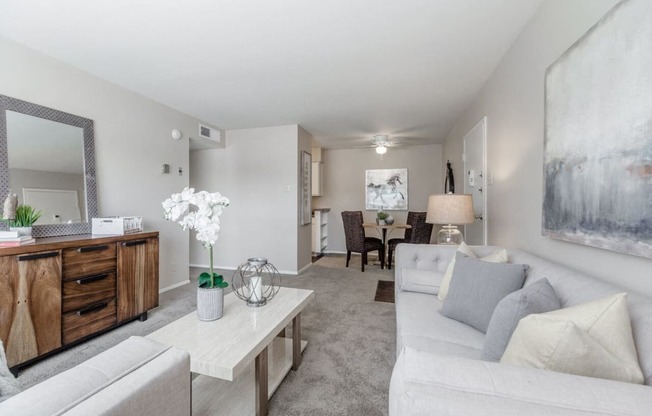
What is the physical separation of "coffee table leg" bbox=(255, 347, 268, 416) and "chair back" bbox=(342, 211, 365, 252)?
10.8 feet

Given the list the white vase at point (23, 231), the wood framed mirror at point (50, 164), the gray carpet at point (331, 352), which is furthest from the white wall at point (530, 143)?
the wood framed mirror at point (50, 164)

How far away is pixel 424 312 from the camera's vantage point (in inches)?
61.7

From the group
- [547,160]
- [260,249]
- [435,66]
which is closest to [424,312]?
[547,160]

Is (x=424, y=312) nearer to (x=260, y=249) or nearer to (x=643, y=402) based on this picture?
(x=643, y=402)

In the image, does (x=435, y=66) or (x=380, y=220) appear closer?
(x=435, y=66)

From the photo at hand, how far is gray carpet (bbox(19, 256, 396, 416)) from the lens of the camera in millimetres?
1466

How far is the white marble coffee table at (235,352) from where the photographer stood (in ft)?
3.67

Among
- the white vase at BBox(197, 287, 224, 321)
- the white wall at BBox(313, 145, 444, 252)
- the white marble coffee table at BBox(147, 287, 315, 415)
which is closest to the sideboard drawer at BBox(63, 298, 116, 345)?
the white marble coffee table at BBox(147, 287, 315, 415)

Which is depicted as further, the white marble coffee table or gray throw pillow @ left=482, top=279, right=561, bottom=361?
the white marble coffee table

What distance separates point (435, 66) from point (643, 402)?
2.61 m

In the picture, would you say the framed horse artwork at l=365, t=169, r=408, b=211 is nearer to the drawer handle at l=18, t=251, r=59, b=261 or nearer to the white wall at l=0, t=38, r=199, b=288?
the white wall at l=0, t=38, r=199, b=288

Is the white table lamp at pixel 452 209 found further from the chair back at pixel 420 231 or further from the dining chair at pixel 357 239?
the dining chair at pixel 357 239

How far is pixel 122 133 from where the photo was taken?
2869mm

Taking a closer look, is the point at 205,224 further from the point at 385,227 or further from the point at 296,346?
the point at 385,227
